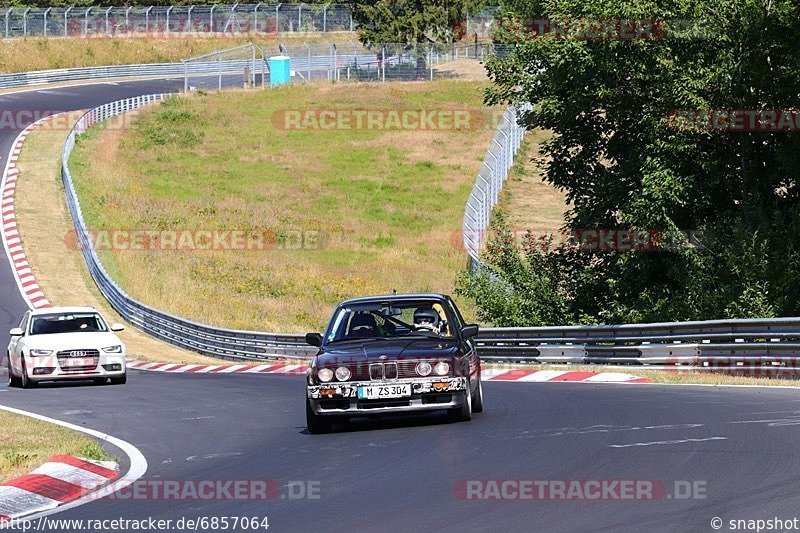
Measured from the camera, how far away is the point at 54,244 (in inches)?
1889

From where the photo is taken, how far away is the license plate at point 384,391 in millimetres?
13594

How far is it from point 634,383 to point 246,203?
4296cm

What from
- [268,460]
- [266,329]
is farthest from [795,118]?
[266,329]

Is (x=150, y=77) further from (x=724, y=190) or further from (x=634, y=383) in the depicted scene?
(x=634, y=383)

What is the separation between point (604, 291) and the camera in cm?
3053

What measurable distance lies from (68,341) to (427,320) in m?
11.0

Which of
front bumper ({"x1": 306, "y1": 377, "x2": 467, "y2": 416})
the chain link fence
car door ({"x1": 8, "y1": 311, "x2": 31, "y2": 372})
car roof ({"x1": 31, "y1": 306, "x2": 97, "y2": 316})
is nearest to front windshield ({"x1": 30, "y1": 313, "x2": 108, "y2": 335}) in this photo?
car roof ({"x1": 31, "y1": 306, "x2": 97, "y2": 316})

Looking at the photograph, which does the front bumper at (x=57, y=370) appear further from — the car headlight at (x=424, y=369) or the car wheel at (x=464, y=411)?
the car headlight at (x=424, y=369)

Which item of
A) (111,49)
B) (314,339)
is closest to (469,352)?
(314,339)

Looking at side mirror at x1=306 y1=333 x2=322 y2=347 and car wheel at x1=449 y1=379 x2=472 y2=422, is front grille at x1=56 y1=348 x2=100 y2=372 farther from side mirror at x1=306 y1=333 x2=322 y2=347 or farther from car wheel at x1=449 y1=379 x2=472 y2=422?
car wheel at x1=449 y1=379 x2=472 y2=422

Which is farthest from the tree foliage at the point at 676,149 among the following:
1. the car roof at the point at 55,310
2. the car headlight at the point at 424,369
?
the car headlight at the point at 424,369

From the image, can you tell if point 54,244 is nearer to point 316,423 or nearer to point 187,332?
point 187,332

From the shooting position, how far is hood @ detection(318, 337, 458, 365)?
45.0 feet

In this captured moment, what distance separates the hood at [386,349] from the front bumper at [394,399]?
256mm
